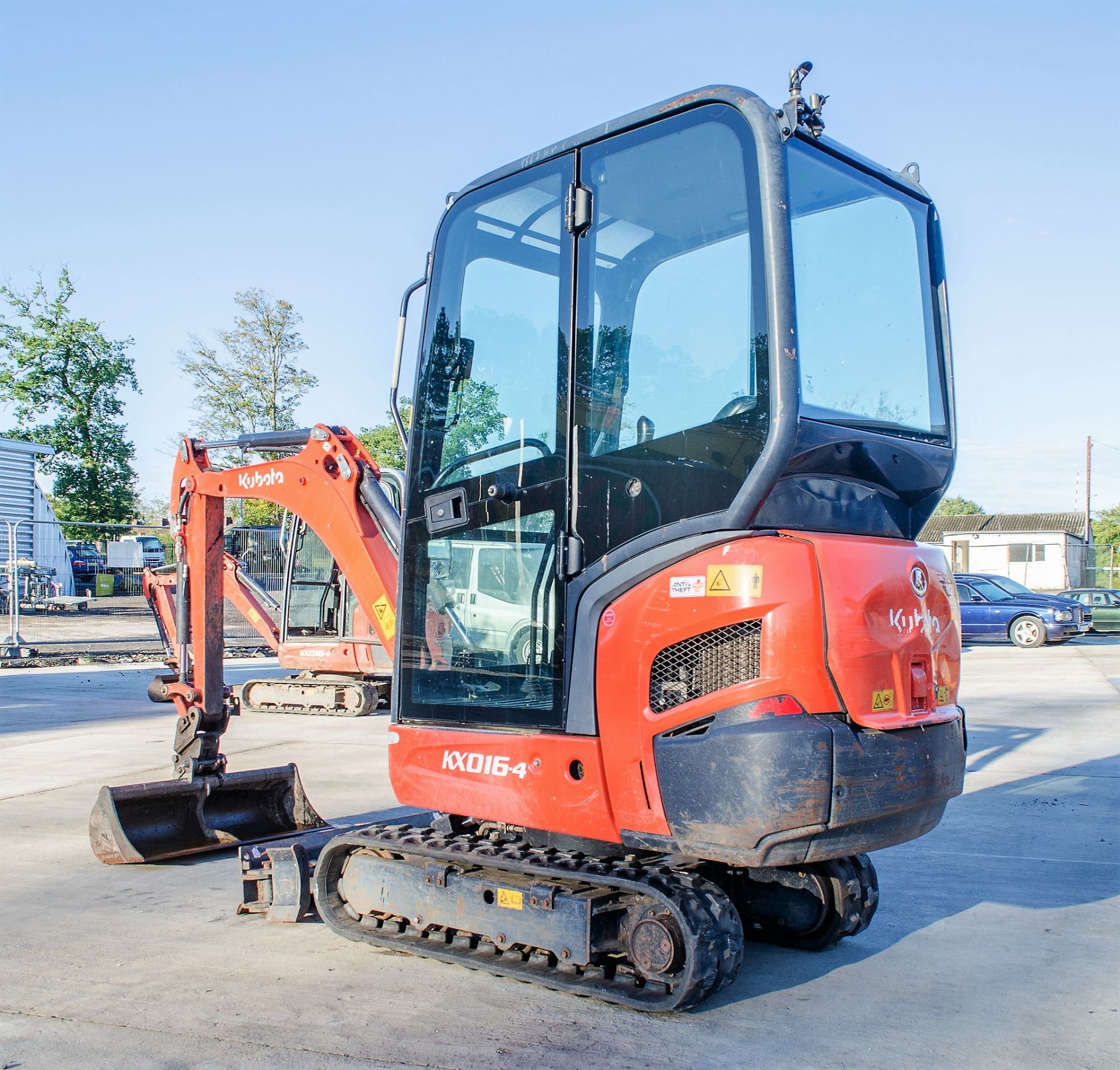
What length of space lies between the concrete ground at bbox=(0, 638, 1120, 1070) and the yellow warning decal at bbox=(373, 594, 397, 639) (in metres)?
1.39

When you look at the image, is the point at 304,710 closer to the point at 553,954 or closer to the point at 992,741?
the point at 992,741

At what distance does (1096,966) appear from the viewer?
4531 mm

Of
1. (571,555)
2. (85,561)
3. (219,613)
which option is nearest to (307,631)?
(219,613)

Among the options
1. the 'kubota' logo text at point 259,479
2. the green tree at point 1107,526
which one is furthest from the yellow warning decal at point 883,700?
the green tree at point 1107,526

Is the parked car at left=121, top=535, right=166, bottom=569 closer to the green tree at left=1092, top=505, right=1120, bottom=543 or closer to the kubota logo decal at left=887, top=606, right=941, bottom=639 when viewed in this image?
the kubota logo decal at left=887, top=606, right=941, bottom=639

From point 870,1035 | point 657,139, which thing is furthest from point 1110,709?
point 657,139

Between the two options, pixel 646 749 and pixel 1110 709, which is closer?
pixel 646 749

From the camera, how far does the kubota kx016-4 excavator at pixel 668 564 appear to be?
348 centimetres

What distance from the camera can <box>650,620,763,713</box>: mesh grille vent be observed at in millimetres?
3498

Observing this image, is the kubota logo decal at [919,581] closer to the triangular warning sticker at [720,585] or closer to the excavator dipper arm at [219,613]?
the triangular warning sticker at [720,585]

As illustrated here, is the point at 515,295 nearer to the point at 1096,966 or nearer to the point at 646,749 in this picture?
the point at 646,749

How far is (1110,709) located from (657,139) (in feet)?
37.1

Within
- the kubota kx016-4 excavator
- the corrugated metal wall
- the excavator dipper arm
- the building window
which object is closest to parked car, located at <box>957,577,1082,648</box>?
the excavator dipper arm

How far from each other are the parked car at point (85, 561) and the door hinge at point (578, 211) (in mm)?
27121
